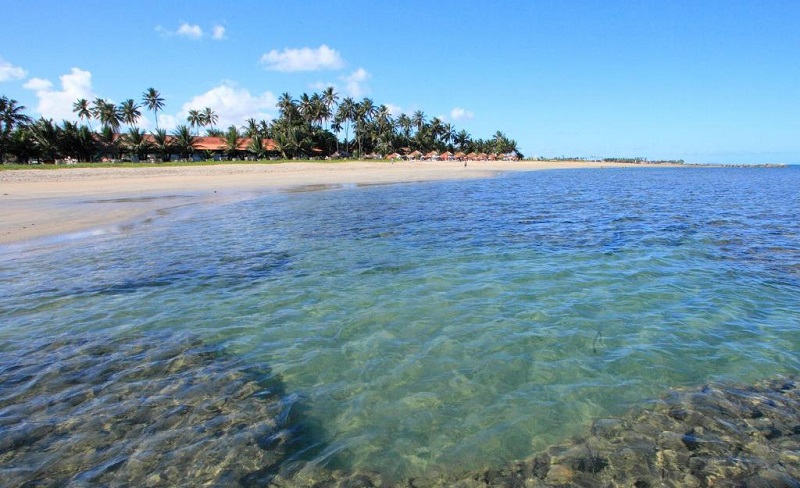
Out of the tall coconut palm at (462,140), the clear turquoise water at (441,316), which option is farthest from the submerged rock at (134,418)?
the tall coconut palm at (462,140)

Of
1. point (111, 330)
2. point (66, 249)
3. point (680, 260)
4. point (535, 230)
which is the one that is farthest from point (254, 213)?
point (680, 260)

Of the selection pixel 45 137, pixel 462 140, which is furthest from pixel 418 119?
pixel 45 137

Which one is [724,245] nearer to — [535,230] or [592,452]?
[535,230]

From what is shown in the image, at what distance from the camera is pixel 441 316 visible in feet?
25.4

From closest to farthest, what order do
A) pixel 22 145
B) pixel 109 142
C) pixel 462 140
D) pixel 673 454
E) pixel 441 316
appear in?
pixel 673 454
pixel 441 316
pixel 22 145
pixel 109 142
pixel 462 140

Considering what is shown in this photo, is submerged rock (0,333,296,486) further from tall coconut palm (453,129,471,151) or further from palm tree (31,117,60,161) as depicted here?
tall coconut palm (453,129,471,151)

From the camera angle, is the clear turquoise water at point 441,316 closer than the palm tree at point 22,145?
Yes

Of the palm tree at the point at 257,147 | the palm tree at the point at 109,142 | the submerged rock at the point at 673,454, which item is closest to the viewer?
the submerged rock at the point at 673,454

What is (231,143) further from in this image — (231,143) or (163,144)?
(163,144)

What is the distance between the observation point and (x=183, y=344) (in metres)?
6.75

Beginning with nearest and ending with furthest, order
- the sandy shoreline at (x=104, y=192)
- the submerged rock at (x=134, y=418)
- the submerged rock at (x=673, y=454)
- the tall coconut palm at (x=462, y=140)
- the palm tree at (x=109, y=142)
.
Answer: the submerged rock at (x=673, y=454), the submerged rock at (x=134, y=418), the sandy shoreline at (x=104, y=192), the palm tree at (x=109, y=142), the tall coconut palm at (x=462, y=140)

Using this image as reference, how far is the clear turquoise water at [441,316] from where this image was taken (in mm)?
4879

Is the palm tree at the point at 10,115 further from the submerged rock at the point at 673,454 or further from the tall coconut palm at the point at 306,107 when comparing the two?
the submerged rock at the point at 673,454

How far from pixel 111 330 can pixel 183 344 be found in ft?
5.24
